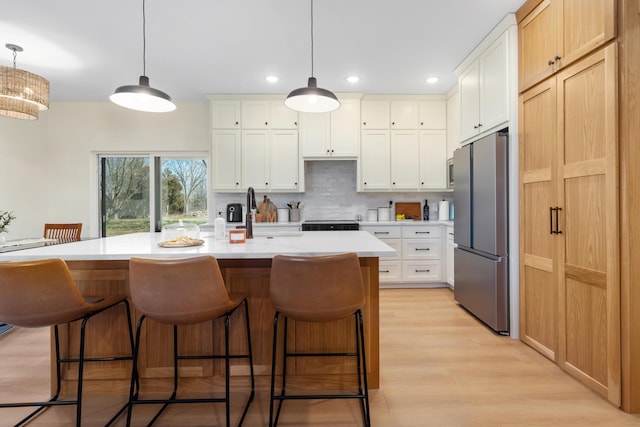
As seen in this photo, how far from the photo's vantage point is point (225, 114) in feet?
14.3

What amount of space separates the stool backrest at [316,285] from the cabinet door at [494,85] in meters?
2.12

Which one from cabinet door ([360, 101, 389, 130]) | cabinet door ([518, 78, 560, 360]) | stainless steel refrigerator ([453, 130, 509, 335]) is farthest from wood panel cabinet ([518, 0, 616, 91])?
cabinet door ([360, 101, 389, 130])

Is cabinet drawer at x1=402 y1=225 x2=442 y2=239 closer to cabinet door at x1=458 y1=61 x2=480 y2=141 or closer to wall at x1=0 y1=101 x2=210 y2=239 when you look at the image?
cabinet door at x1=458 y1=61 x2=480 y2=141

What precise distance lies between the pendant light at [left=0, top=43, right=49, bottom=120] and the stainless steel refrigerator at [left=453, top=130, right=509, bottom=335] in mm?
3852

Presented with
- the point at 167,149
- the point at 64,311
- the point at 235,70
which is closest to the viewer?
the point at 64,311

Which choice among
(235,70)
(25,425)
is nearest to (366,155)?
(235,70)

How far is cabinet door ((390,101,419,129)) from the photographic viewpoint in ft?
14.5

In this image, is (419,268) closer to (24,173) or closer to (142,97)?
(142,97)

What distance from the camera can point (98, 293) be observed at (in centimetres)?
185

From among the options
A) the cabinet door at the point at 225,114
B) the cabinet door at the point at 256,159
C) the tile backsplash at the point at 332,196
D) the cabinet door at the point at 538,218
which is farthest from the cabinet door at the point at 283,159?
the cabinet door at the point at 538,218

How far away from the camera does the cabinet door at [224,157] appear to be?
4.34 metres

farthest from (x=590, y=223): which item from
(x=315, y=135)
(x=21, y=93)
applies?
(x=21, y=93)

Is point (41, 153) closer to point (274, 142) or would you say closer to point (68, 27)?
point (68, 27)

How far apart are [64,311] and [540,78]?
3246 mm
